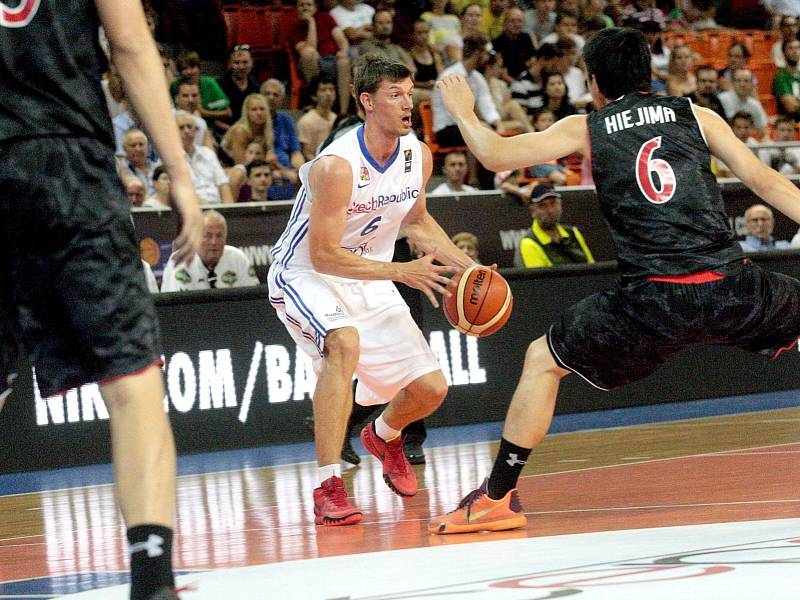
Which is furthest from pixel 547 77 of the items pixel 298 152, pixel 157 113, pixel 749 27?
pixel 157 113

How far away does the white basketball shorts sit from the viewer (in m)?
6.70

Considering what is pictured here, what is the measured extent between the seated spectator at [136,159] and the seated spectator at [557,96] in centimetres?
516

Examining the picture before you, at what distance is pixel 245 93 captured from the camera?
543 inches

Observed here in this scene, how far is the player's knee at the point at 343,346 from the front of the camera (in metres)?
6.37

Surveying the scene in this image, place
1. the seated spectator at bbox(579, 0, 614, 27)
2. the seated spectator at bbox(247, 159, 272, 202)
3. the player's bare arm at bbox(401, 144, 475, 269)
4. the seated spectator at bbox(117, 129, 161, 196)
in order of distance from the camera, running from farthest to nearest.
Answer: the seated spectator at bbox(579, 0, 614, 27) → the seated spectator at bbox(247, 159, 272, 202) → the seated spectator at bbox(117, 129, 161, 196) → the player's bare arm at bbox(401, 144, 475, 269)

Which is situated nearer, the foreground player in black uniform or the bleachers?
the foreground player in black uniform

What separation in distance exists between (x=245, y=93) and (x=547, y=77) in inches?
144

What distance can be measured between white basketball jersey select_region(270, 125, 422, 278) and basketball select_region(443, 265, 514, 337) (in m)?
0.53

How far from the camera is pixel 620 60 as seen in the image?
18.1 feet

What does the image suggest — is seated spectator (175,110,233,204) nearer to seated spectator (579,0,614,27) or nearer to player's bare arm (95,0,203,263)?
seated spectator (579,0,614,27)

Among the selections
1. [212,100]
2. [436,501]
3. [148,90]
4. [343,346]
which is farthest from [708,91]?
[148,90]

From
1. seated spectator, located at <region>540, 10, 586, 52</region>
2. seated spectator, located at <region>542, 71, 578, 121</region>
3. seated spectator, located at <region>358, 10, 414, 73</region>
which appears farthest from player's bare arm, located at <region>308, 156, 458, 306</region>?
seated spectator, located at <region>540, 10, 586, 52</region>

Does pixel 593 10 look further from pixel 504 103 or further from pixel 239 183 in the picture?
pixel 239 183

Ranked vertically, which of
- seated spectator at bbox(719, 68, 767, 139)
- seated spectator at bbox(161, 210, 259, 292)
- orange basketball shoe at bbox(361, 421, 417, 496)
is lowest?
orange basketball shoe at bbox(361, 421, 417, 496)
